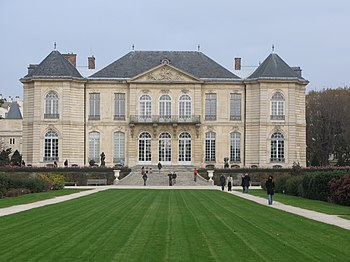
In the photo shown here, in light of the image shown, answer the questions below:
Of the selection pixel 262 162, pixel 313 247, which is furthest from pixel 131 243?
pixel 262 162

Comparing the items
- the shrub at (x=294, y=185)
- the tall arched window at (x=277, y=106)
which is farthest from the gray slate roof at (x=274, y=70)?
the shrub at (x=294, y=185)

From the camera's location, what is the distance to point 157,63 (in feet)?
196

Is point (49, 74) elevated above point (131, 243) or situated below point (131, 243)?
above

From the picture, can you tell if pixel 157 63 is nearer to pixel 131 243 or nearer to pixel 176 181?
pixel 176 181

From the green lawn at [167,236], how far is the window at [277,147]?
36769mm

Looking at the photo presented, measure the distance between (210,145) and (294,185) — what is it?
85.2 ft

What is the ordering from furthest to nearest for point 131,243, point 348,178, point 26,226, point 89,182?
point 89,182, point 348,178, point 26,226, point 131,243

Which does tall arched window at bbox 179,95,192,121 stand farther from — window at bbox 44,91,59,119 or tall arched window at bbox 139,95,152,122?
window at bbox 44,91,59,119

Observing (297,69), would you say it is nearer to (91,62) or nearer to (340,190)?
(91,62)

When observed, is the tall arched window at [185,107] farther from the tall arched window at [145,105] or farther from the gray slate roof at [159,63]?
the tall arched window at [145,105]

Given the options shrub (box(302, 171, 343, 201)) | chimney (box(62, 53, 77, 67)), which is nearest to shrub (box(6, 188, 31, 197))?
shrub (box(302, 171, 343, 201))

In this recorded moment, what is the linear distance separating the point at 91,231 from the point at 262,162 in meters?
43.0

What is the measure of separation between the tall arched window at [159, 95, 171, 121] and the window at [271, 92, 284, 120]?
894cm

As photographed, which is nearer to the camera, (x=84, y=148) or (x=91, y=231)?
(x=91, y=231)
